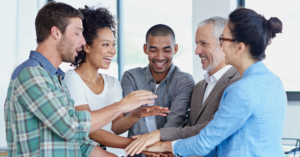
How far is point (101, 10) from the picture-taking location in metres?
2.12

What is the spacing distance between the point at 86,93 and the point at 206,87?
878 millimetres

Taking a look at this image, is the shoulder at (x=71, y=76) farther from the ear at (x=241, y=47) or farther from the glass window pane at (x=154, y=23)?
the glass window pane at (x=154, y=23)

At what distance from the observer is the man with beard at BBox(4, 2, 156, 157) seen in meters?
1.31

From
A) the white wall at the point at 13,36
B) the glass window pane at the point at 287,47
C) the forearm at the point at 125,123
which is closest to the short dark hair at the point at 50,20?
the forearm at the point at 125,123

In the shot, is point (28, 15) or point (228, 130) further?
point (28, 15)

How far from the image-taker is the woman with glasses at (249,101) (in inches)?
52.4

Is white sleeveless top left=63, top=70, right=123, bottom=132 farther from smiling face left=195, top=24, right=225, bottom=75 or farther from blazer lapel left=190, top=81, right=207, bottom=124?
smiling face left=195, top=24, right=225, bottom=75

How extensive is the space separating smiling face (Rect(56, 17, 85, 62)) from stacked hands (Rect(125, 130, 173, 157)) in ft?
2.33

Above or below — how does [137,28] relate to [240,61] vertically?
above

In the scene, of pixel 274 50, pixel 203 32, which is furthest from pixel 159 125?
pixel 274 50

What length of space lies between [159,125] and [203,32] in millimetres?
816

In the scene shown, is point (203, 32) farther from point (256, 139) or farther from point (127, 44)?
point (127, 44)

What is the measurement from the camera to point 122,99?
1.60 m

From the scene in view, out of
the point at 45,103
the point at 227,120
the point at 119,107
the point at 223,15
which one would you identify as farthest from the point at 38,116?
the point at 223,15
